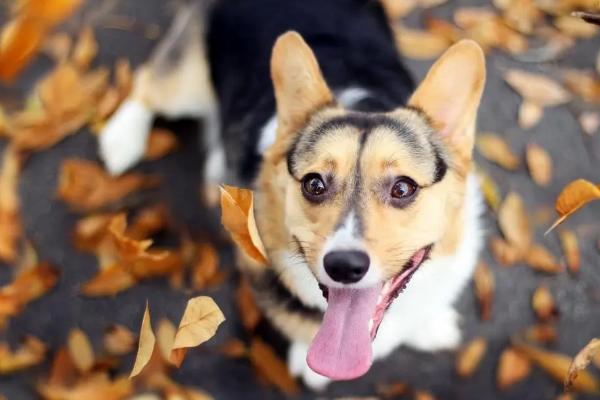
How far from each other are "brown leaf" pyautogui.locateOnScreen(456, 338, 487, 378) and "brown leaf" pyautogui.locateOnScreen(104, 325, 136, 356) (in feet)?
5.03

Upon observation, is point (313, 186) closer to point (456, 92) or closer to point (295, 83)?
point (295, 83)

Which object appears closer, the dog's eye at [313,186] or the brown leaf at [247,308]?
the dog's eye at [313,186]

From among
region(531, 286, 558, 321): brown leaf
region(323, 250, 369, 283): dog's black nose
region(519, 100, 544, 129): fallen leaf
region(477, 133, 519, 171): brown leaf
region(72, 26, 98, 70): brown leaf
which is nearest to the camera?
region(323, 250, 369, 283): dog's black nose

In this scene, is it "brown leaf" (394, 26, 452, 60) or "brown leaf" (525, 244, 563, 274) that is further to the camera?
"brown leaf" (394, 26, 452, 60)

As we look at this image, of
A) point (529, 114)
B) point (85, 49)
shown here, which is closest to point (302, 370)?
point (529, 114)

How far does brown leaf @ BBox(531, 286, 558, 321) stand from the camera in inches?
131

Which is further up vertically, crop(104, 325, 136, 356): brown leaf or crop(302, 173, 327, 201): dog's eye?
crop(302, 173, 327, 201): dog's eye

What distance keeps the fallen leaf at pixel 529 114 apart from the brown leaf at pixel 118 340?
7.84 ft

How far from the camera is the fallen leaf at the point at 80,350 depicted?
124 inches

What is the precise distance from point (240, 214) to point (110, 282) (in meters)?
1.33

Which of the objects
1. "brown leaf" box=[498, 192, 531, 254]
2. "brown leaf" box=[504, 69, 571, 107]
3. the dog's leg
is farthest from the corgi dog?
"brown leaf" box=[504, 69, 571, 107]

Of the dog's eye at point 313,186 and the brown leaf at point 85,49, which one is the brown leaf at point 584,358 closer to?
the dog's eye at point 313,186

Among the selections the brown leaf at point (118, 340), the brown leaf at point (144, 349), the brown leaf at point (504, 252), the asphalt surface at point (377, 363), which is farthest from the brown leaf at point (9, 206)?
the brown leaf at point (504, 252)

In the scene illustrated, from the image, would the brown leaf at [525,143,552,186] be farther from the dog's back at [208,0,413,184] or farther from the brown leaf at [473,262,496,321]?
the dog's back at [208,0,413,184]
